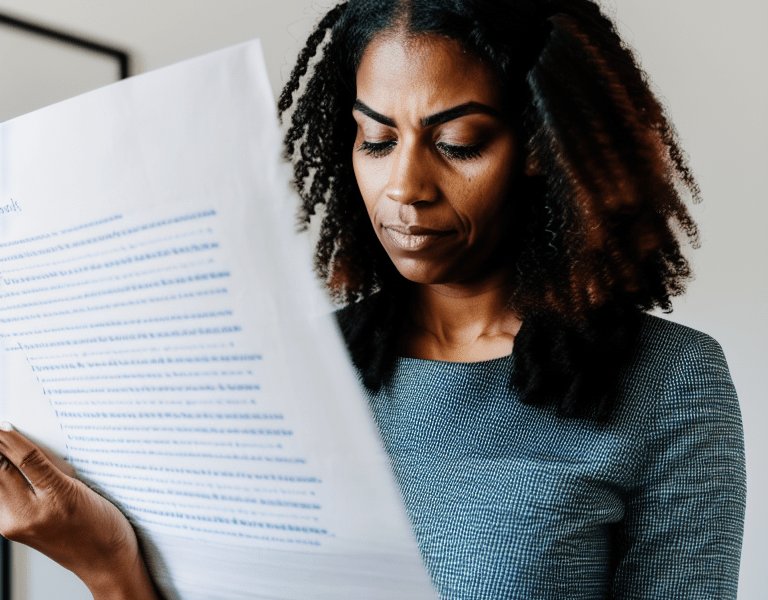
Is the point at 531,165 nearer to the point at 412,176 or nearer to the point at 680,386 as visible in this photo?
the point at 412,176

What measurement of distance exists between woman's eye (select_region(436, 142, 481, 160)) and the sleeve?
0.74 ft

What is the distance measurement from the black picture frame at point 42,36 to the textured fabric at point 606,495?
0.70 metres

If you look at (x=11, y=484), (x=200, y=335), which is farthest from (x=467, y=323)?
(x=11, y=484)

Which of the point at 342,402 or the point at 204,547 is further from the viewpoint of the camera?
the point at 204,547

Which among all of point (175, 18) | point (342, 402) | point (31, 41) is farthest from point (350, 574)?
point (175, 18)

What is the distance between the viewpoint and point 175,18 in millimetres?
1114

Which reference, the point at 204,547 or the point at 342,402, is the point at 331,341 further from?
the point at 204,547

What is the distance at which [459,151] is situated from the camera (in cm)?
47

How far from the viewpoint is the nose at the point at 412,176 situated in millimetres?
464

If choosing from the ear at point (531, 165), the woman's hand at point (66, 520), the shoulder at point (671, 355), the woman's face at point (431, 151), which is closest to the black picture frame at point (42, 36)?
the woman's hand at point (66, 520)

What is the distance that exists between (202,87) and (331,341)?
14 cm

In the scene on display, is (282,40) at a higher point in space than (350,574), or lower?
higher

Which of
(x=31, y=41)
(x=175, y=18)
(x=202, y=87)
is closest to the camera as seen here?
(x=202, y=87)

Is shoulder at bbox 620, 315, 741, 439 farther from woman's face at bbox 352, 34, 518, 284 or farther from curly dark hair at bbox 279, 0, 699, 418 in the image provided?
woman's face at bbox 352, 34, 518, 284
